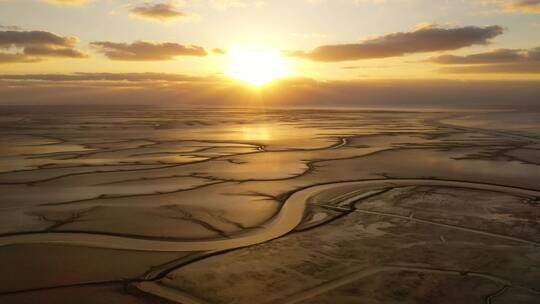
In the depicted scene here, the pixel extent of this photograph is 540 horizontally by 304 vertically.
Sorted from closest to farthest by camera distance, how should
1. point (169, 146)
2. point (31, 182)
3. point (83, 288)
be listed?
point (83, 288) → point (31, 182) → point (169, 146)

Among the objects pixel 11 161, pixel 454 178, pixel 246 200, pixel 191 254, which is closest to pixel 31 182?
pixel 11 161

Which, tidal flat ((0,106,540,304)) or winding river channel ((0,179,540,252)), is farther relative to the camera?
winding river channel ((0,179,540,252))

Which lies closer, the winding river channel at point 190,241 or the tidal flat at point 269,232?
the tidal flat at point 269,232

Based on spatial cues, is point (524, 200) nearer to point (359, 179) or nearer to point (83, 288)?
point (359, 179)

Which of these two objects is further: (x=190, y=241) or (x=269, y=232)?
(x=269, y=232)

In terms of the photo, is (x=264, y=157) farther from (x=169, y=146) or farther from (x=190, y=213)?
(x=190, y=213)


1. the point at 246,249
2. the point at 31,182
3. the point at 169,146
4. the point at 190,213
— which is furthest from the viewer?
the point at 169,146

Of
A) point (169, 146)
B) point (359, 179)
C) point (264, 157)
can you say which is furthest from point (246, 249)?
point (169, 146)

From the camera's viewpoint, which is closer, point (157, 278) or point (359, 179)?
point (157, 278)
